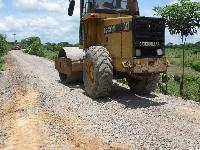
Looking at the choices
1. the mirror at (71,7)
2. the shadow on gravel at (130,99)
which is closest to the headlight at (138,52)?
the shadow on gravel at (130,99)

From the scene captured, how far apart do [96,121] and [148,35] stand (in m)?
3.62

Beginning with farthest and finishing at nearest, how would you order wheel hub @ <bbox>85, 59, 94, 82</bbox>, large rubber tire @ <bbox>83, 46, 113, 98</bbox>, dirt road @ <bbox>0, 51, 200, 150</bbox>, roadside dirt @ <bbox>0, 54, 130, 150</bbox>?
wheel hub @ <bbox>85, 59, 94, 82</bbox> < large rubber tire @ <bbox>83, 46, 113, 98</bbox> < dirt road @ <bbox>0, 51, 200, 150</bbox> < roadside dirt @ <bbox>0, 54, 130, 150</bbox>

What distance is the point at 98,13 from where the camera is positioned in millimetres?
14203

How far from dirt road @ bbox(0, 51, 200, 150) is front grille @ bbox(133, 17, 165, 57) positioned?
62.5 inches

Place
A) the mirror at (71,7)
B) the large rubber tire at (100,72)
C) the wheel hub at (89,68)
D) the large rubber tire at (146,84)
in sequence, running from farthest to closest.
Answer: the mirror at (71,7)
the large rubber tire at (146,84)
the wheel hub at (89,68)
the large rubber tire at (100,72)

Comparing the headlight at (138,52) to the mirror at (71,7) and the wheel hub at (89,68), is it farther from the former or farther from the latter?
the mirror at (71,7)

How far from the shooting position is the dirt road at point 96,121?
27.1 ft

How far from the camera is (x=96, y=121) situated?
10141 mm

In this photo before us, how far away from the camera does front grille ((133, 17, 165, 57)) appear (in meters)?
12.4

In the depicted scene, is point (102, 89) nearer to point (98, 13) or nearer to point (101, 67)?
point (101, 67)

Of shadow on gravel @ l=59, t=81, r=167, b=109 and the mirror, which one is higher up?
the mirror

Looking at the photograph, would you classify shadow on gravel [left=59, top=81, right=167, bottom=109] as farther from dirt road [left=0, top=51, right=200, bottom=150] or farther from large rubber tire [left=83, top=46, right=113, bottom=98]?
large rubber tire [left=83, top=46, right=113, bottom=98]

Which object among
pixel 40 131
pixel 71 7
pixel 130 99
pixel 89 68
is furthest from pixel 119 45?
pixel 40 131

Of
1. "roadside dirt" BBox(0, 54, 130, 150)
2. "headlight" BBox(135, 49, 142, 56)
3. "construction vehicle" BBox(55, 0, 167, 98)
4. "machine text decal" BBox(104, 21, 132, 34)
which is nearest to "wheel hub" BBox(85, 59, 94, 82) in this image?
"construction vehicle" BBox(55, 0, 167, 98)
